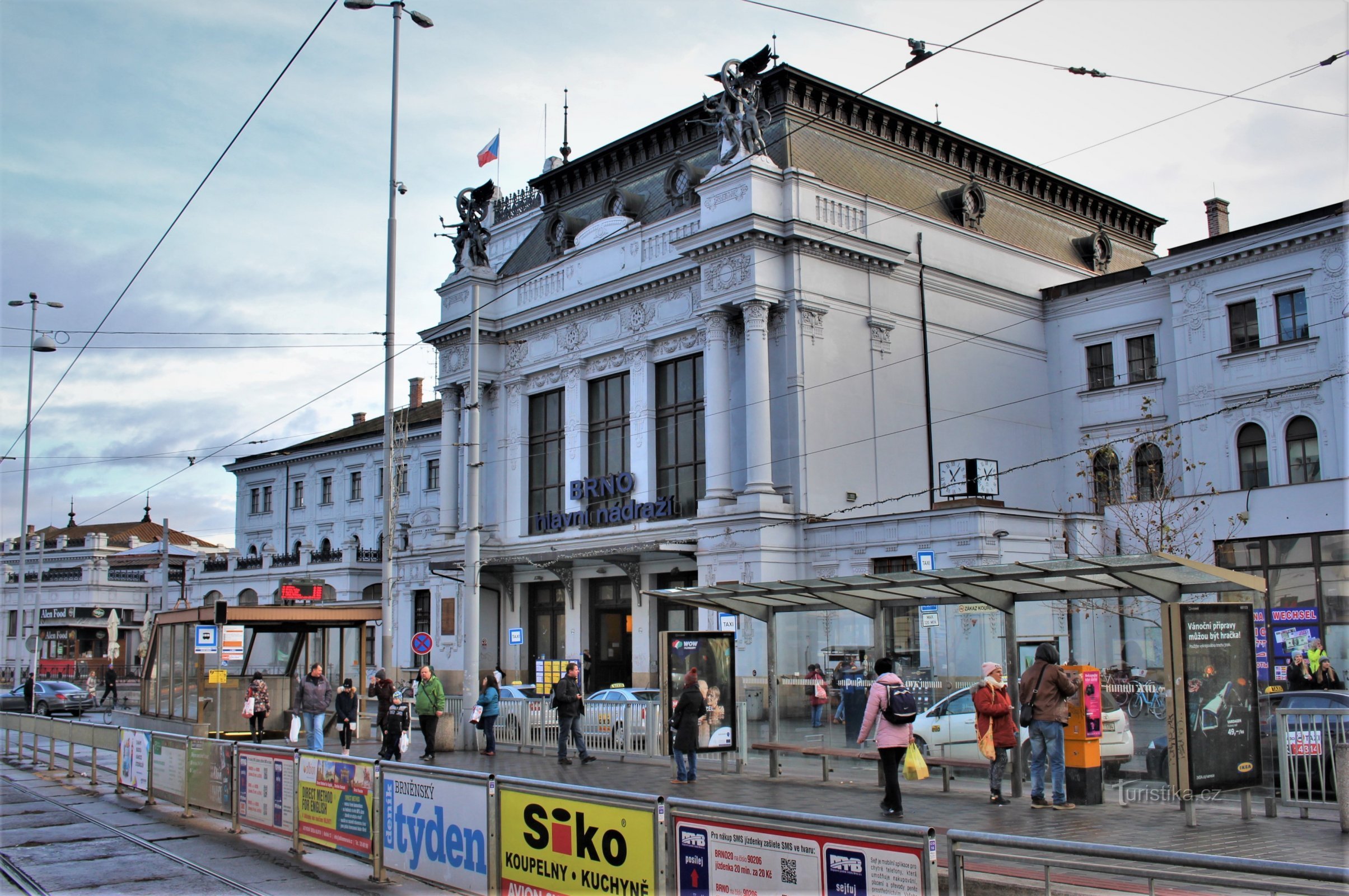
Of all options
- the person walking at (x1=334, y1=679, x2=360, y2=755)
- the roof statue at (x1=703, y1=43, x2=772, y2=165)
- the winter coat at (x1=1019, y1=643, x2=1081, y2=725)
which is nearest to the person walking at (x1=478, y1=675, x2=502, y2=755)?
the person walking at (x1=334, y1=679, x2=360, y2=755)

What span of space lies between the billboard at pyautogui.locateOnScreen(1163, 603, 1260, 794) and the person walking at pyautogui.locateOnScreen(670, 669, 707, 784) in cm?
702

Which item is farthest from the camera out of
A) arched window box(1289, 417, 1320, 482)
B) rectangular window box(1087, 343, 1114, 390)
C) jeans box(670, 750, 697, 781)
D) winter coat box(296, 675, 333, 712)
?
rectangular window box(1087, 343, 1114, 390)

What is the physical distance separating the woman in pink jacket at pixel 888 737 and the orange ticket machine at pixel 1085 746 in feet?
6.36

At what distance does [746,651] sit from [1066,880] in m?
15.6

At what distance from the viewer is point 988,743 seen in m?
14.1

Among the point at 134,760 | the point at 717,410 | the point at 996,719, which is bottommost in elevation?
the point at 134,760

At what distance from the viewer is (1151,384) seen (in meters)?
39.4

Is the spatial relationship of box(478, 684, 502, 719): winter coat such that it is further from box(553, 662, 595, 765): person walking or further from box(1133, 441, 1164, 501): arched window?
box(1133, 441, 1164, 501): arched window

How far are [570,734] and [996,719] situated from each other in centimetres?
1089

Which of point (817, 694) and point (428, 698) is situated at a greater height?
point (817, 694)

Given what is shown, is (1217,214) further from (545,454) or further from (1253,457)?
(545,454)

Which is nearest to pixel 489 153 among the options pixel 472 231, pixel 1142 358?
pixel 472 231

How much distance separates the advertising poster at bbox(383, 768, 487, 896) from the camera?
32.2ft

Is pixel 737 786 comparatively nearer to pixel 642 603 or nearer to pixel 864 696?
pixel 864 696
